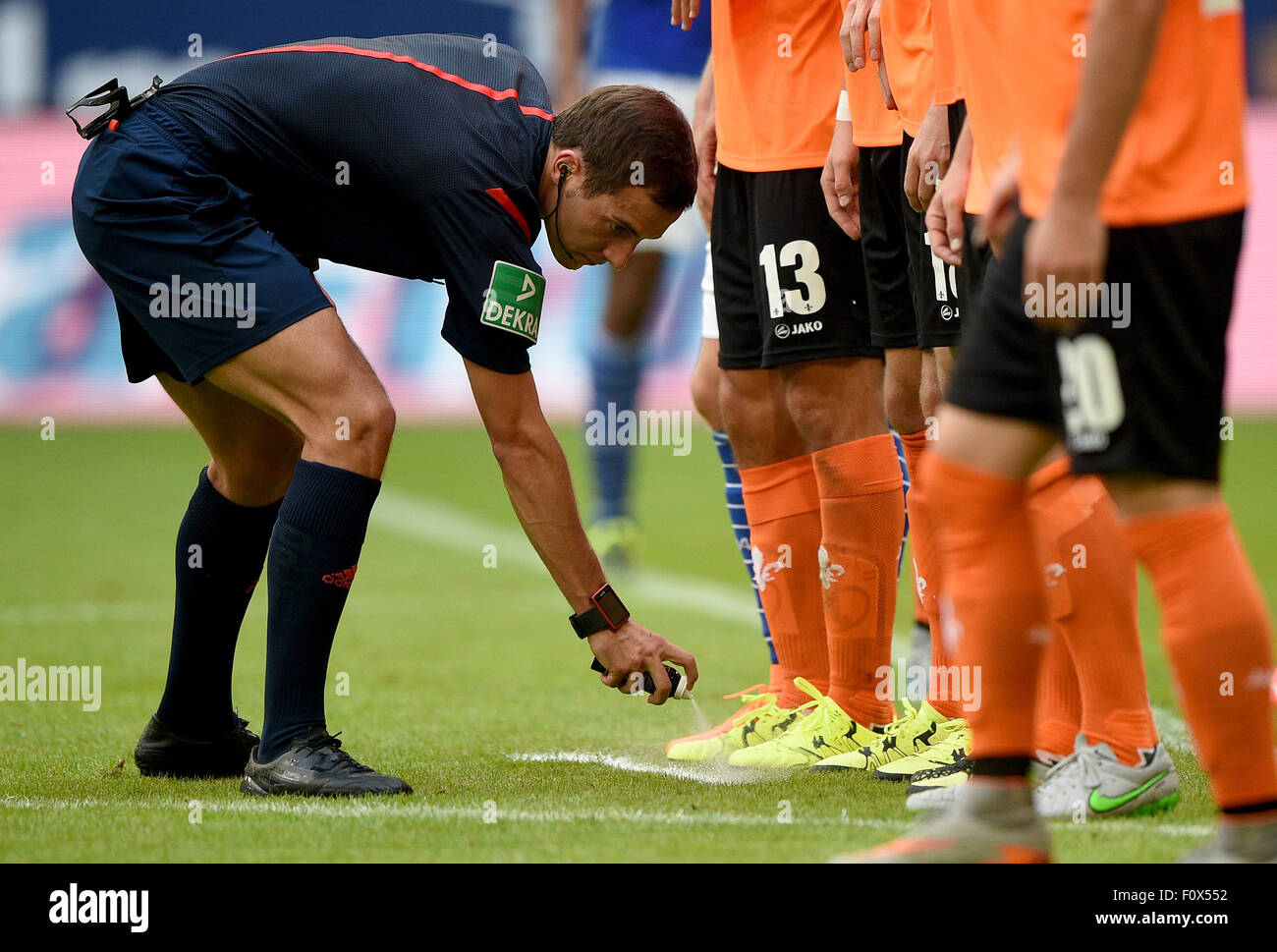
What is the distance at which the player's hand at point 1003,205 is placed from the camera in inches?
94.4

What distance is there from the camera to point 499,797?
317 cm

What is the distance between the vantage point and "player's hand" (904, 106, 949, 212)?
10.2 ft

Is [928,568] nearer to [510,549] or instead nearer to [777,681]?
[777,681]

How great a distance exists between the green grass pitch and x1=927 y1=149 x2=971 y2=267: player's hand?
3.32 ft

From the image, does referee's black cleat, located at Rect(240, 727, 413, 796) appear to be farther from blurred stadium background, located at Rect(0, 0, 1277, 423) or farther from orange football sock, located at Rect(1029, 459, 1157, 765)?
blurred stadium background, located at Rect(0, 0, 1277, 423)

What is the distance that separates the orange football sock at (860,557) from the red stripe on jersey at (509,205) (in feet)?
2.93

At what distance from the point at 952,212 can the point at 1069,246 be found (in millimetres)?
764

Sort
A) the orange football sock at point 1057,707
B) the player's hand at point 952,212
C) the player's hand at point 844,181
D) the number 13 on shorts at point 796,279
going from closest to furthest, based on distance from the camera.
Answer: the player's hand at point 952,212 < the orange football sock at point 1057,707 < the player's hand at point 844,181 < the number 13 on shorts at point 796,279

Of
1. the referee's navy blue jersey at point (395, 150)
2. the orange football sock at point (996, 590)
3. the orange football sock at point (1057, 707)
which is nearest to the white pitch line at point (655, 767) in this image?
the orange football sock at point (1057, 707)

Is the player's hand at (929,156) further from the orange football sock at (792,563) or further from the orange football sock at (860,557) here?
the orange football sock at (792,563)

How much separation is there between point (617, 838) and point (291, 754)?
759 millimetres

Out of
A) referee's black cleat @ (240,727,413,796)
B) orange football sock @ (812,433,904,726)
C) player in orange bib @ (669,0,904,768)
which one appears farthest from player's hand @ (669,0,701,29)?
referee's black cleat @ (240,727,413,796)

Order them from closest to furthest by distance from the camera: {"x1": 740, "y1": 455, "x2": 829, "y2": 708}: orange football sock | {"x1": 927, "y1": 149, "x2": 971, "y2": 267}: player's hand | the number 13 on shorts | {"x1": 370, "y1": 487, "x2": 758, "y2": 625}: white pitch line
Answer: {"x1": 927, "y1": 149, "x2": 971, "y2": 267}: player's hand → the number 13 on shorts → {"x1": 740, "y1": 455, "x2": 829, "y2": 708}: orange football sock → {"x1": 370, "y1": 487, "x2": 758, "y2": 625}: white pitch line
